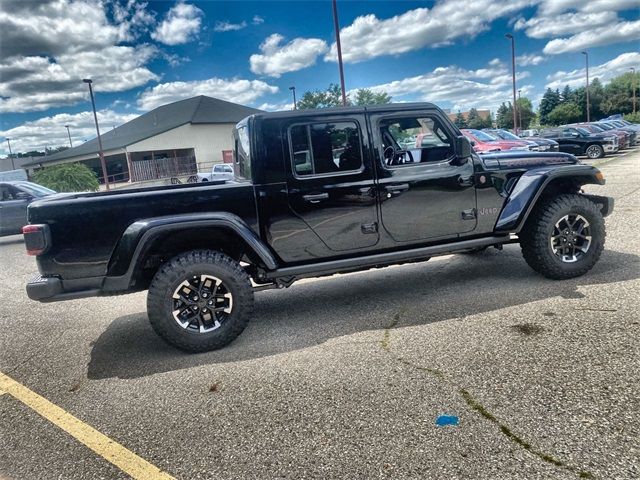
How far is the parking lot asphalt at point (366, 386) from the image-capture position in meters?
2.38

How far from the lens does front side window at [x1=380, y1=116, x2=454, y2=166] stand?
4.46 metres

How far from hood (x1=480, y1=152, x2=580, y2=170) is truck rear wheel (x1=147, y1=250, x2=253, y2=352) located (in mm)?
2780

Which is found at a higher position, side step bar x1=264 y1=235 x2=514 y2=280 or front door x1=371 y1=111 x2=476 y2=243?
front door x1=371 y1=111 x2=476 y2=243

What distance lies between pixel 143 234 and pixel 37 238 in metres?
0.78

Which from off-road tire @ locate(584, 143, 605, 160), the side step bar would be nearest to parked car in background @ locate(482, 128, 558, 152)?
off-road tire @ locate(584, 143, 605, 160)

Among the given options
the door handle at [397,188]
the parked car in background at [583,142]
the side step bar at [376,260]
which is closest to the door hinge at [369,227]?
the side step bar at [376,260]

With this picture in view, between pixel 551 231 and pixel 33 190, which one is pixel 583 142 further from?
pixel 33 190

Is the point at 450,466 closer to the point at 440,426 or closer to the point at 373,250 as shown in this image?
the point at 440,426

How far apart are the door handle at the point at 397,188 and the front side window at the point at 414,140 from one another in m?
0.22

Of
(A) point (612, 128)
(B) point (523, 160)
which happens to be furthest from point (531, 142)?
(B) point (523, 160)

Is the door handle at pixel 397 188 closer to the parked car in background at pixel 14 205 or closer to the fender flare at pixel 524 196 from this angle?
the fender flare at pixel 524 196

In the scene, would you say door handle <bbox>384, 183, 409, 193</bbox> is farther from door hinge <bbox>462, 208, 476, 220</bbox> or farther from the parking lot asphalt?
the parking lot asphalt

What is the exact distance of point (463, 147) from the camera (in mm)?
4535

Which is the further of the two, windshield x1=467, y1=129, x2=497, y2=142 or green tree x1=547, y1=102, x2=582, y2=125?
green tree x1=547, y1=102, x2=582, y2=125
